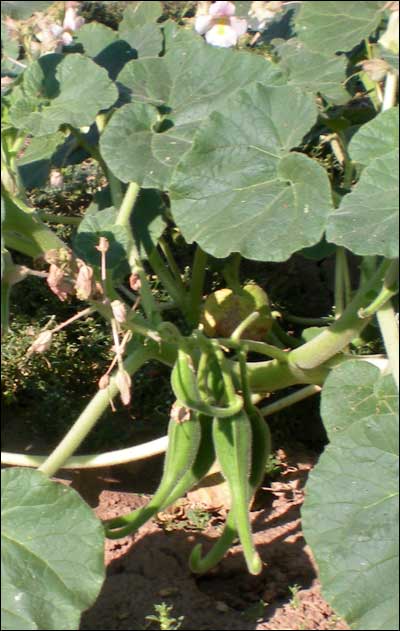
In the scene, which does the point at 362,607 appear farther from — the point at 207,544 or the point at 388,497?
the point at 207,544

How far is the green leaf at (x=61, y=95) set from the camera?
212cm

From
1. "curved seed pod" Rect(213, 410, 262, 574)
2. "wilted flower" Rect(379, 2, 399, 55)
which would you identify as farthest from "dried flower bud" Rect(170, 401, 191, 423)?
"wilted flower" Rect(379, 2, 399, 55)

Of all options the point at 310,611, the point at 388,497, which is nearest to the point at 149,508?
the point at 310,611

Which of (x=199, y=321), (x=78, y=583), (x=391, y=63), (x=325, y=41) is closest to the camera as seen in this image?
(x=78, y=583)

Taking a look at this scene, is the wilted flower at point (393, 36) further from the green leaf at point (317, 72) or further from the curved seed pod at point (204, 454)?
the curved seed pod at point (204, 454)

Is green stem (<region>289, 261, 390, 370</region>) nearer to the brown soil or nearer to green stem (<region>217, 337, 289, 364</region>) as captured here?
green stem (<region>217, 337, 289, 364</region>)

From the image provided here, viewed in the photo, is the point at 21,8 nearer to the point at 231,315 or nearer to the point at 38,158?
the point at 38,158

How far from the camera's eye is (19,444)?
2807 millimetres

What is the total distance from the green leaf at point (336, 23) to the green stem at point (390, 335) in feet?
2.57

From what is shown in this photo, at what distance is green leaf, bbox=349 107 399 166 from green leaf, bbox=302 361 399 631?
1.90 feet

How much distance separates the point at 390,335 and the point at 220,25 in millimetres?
1288

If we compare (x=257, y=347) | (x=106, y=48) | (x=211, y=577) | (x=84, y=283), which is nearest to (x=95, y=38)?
(x=106, y=48)

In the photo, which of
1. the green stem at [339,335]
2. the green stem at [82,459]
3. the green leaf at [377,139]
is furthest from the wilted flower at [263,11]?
the green stem at [82,459]

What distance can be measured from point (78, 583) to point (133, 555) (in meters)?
0.56
